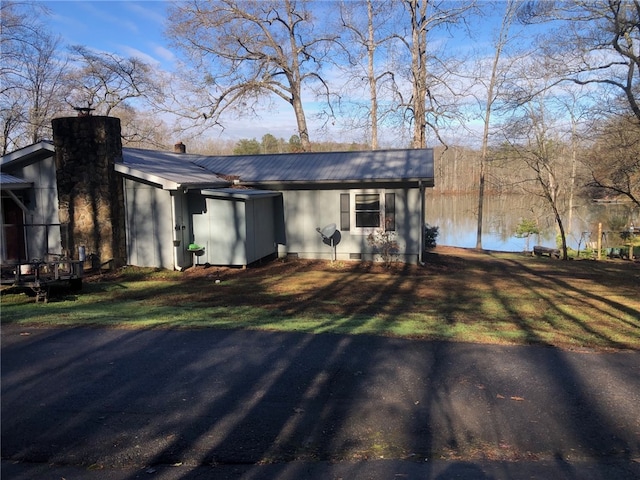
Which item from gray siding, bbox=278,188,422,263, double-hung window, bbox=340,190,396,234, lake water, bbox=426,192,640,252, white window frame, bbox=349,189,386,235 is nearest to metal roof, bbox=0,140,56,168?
gray siding, bbox=278,188,422,263

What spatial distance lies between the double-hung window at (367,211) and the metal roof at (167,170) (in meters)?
3.74

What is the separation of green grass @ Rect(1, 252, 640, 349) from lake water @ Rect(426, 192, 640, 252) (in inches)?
719

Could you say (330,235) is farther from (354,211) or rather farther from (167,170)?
(167,170)

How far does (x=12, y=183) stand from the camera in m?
11.9

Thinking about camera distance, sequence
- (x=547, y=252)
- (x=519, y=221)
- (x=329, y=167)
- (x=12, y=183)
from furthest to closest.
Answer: (x=519, y=221) → (x=547, y=252) → (x=329, y=167) → (x=12, y=183)

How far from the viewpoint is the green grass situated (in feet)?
21.7

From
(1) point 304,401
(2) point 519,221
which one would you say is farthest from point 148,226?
(2) point 519,221

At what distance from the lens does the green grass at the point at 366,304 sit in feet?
21.7

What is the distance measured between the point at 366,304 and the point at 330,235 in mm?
5329

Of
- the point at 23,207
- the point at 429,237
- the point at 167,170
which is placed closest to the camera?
the point at 23,207

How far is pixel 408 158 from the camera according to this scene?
15.0 m

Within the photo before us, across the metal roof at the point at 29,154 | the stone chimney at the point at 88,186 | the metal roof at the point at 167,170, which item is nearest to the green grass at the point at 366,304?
the stone chimney at the point at 88,186

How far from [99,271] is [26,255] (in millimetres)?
2568

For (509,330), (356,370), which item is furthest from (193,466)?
(509,330)
